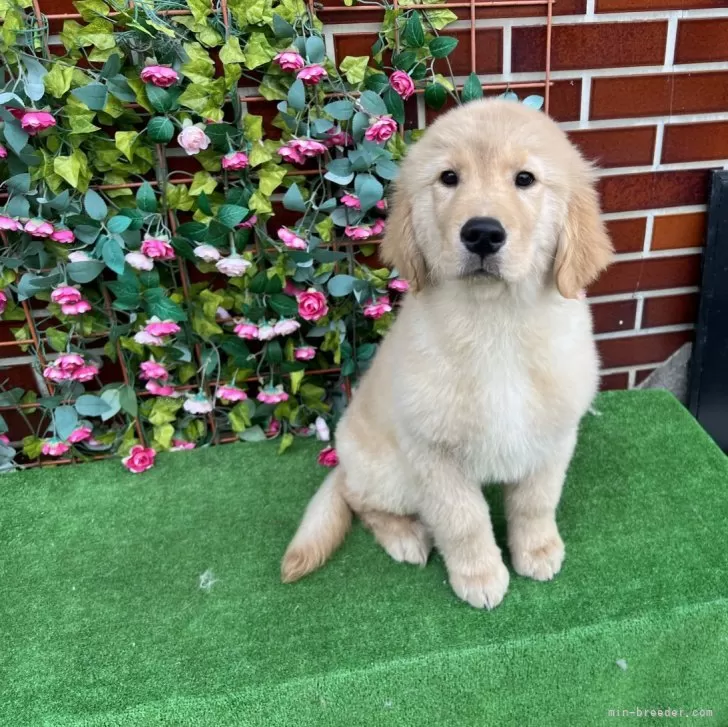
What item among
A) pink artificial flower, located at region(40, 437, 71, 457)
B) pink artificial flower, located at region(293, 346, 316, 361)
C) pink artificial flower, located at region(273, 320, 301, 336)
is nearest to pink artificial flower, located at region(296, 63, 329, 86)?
pink artificial flower, located at region(273, 320, 301, 336)

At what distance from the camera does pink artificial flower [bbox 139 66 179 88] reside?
5.40 ft

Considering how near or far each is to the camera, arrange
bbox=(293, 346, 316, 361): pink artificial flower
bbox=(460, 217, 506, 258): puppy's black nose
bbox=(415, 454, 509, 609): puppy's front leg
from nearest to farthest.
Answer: bbox=(460, 217, 506, 258): puppy's black nose, bbox=(415, 454, 509, 609): puppy's front leg, bbox=(293, 346, 316, 361): pink artificial flower

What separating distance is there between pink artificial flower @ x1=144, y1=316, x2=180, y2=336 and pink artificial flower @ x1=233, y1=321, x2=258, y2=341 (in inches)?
7.8

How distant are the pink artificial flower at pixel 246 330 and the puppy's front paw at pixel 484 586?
100 centimetres

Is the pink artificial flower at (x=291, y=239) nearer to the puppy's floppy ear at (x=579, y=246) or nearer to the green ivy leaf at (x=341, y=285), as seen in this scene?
the green ivy leaf at (x=341, y=285)

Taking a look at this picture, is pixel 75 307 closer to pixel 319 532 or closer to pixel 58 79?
pixel 58 79

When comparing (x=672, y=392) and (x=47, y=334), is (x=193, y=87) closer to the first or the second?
(x=47, y=334)

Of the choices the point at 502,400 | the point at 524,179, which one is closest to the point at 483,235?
the point at 524,179

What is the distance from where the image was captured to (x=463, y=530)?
1.44m

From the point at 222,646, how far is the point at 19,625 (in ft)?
1.82

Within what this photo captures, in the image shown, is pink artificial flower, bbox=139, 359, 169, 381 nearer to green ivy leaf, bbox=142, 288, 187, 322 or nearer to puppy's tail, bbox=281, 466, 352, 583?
green ivy leaf, bbox=142, 288, 187, 322

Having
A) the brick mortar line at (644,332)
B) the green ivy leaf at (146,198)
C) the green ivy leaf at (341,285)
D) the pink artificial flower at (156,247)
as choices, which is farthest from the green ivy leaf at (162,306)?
the brick mortar line at (644,332)

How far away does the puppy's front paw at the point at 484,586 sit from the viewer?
1455 millimetres

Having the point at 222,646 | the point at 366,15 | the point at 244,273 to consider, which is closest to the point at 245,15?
the point at 366,15
